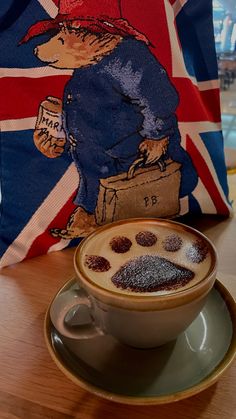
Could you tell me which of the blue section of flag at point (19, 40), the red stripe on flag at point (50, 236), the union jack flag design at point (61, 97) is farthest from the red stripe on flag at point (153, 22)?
the red stripe on flag at point (50, 236)

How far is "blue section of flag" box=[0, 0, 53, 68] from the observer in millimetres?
412

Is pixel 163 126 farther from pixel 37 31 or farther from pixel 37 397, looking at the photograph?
pixel 37 397

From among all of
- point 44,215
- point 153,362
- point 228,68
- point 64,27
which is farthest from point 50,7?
point 228,68

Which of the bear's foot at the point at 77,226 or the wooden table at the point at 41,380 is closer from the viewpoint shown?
the wooden table at the point at 41,380

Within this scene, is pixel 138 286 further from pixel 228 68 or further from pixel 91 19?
pixel 228 68

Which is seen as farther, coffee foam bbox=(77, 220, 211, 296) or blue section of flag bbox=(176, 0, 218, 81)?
blue section of flag bbox=(176, 0, 218, 81)

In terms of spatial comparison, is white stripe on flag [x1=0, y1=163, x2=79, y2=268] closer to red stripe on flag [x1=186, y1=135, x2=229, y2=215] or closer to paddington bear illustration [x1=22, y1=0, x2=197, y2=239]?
paddington bear illustration [x1=22, y1=0, x2=197, y2=239]

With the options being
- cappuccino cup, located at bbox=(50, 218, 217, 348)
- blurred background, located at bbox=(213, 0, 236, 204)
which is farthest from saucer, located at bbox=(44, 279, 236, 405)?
blurred background, located at bbox=(213, 0, 236, 204)

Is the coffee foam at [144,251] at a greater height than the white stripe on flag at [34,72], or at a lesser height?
lesser

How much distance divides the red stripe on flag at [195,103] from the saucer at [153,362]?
0.27 meters

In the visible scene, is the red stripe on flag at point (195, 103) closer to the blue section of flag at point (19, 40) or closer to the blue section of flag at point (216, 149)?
the blue section of flag at point (216, 149)

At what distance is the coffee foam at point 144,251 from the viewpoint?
0.35 m

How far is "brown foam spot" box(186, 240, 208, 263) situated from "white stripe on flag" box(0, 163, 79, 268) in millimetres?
177

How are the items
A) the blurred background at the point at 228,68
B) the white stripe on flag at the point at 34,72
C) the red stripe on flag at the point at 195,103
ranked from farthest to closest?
the blurred background at the point at 228,68 → the red stripe on flag at the point at 195,103 → the white stripe on flag at the point at 34,72
